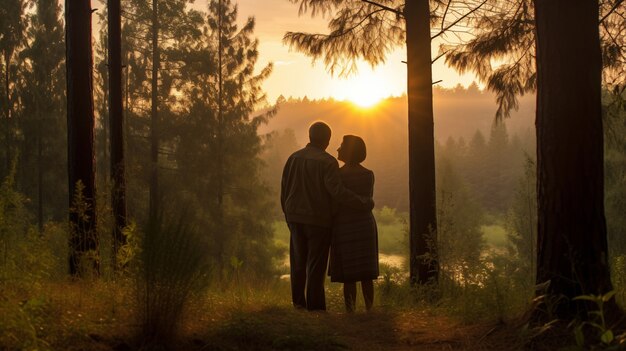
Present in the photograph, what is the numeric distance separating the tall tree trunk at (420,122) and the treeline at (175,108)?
64.4ft

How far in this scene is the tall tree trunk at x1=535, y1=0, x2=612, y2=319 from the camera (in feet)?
13.9

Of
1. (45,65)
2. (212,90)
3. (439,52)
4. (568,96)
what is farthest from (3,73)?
(568,96)

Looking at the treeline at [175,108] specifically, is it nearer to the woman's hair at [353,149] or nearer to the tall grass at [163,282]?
the woman's hair at [353,149]

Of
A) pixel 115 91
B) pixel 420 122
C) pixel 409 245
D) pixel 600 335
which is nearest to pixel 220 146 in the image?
pixel 115 91

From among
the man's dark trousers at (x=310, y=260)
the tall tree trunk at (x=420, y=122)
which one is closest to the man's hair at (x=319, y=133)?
the man's dark trousers at (x=310, y=260)

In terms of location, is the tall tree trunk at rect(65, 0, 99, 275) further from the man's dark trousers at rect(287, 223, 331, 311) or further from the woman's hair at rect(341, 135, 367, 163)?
the woman's hair at rect(341, 135, 367, 163)

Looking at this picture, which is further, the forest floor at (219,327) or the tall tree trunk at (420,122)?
the tall tree trunk at (420,122)

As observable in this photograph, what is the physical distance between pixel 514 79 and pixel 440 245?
3.67m

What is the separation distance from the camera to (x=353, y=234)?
6.29 m

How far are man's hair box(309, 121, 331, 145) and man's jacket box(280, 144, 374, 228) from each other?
0.08 meters

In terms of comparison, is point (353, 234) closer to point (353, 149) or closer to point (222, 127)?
point (353, 149)

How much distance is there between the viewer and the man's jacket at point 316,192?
6098 mm

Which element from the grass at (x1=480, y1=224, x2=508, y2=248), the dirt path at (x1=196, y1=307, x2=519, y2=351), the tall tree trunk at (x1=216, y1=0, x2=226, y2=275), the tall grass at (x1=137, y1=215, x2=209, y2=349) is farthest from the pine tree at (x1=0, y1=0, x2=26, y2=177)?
the grass at (x1=480, y1=224, x2=508, y2=248)

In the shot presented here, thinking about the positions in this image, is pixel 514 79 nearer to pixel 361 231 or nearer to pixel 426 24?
pixel 426 24
